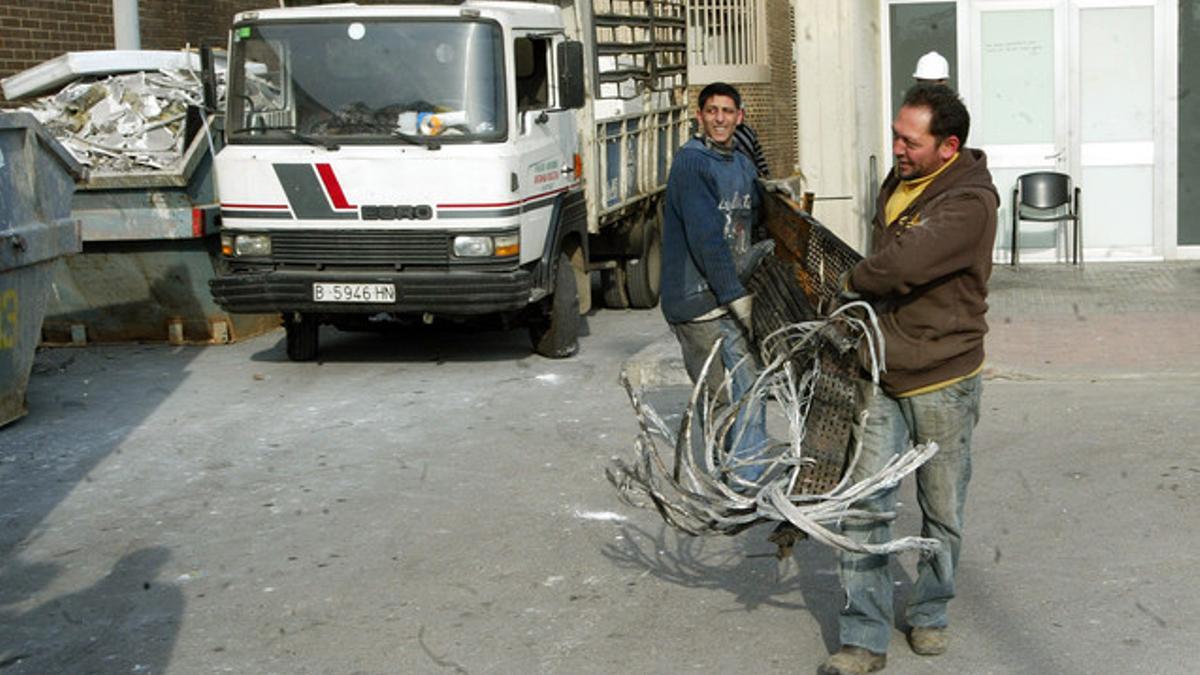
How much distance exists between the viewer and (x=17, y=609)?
6.27 m

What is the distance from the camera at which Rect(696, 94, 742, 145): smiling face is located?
270 inches

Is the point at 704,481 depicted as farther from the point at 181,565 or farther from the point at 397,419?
the point at 397,419

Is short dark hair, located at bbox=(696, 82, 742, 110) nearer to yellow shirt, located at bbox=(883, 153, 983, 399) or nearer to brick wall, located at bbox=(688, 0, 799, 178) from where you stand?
yellow shirt, located at bbox=(883, 153, 983, 399)

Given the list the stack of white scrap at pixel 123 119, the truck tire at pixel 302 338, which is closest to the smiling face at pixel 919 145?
the truck tire at pixel 302 338

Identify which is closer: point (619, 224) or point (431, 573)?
point (431, 573)

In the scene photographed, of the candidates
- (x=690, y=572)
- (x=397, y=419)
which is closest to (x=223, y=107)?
(x=397, y=419)

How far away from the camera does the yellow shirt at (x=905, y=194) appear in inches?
203

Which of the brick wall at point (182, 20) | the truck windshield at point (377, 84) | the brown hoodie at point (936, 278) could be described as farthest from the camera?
the brick wall at point (182, 20)

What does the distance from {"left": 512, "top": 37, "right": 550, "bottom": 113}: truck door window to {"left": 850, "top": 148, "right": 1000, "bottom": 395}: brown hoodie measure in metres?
6.56

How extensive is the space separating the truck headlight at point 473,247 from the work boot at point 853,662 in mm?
6023

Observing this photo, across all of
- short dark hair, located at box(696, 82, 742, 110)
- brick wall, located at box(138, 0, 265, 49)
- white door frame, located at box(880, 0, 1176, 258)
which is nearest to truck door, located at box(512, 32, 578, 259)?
short dark hair, located at box(696, 82, 742, 110)

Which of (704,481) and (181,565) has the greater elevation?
(704,481)

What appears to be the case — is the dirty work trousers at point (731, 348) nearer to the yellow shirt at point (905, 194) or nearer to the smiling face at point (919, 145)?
the yellow shirt at point (905, 194)

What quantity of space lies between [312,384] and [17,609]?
478 cm
